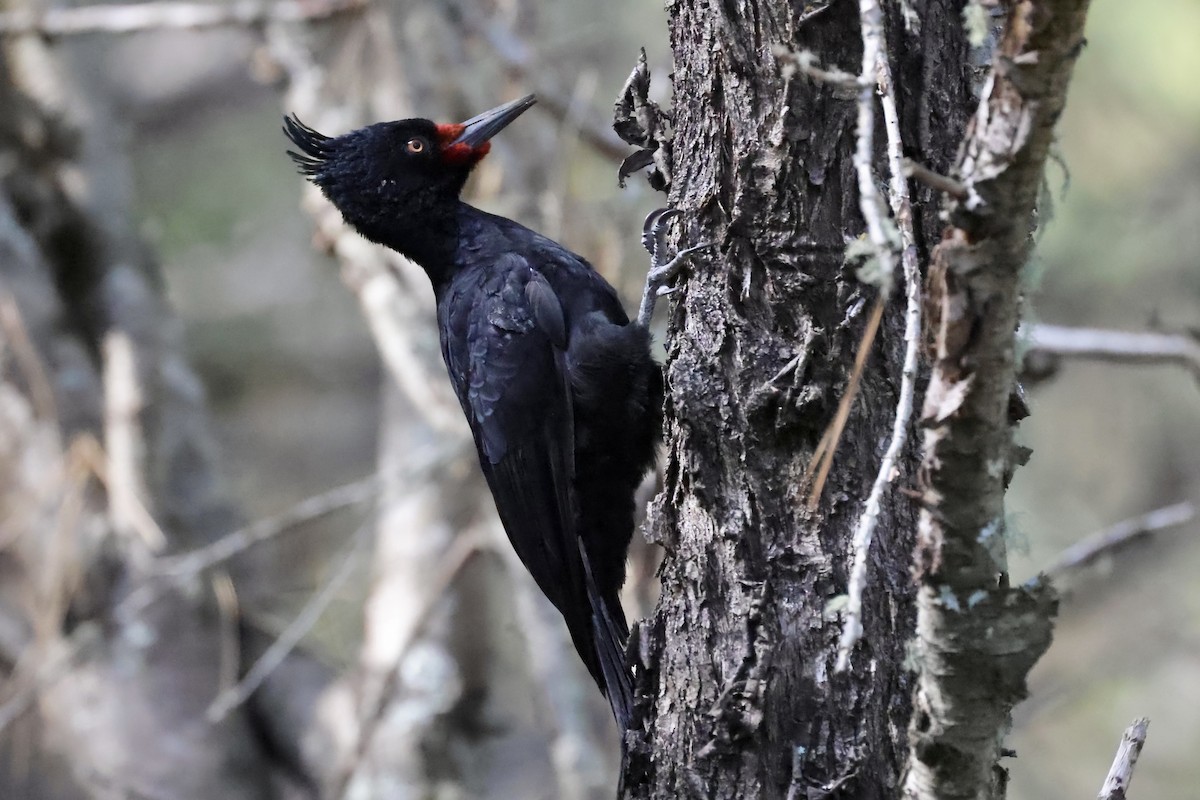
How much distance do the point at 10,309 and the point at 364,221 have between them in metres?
1.96

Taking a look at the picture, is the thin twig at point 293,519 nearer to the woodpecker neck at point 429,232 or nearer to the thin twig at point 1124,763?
the woodpecker neck at point 429,232

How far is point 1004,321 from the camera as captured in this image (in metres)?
1.17


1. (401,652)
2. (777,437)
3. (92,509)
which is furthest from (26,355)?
(777,437)

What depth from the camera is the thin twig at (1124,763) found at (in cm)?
154

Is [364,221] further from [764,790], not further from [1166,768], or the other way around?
[1166,768]

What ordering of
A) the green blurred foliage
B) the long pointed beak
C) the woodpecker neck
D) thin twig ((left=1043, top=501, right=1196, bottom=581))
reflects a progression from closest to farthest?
thin twig ((left=1043, top=501, right=1196, bottom=581))
the woodpecker neck
the long pointed beak
the green blurred foliage

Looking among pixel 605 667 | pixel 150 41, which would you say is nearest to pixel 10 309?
pixel 605 667

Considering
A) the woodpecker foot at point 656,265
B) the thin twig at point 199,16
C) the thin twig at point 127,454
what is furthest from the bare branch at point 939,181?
the thin twig at point 127,454

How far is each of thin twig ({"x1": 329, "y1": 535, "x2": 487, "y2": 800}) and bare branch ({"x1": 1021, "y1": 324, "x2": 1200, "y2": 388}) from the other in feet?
7.00

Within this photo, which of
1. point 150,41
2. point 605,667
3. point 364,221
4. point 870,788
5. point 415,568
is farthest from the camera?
point 150,41

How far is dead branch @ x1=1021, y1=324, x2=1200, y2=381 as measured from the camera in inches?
139

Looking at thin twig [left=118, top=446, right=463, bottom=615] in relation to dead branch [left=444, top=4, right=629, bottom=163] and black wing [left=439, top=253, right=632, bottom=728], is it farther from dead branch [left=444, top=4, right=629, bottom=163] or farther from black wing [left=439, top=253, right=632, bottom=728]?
dead branch [left=444, top=4, right=629, bottom=163]

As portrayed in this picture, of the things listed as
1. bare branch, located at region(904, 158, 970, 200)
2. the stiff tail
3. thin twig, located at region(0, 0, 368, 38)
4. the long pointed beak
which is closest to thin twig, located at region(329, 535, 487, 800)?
the stiff tail

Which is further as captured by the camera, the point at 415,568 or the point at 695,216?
the point at 415,568
